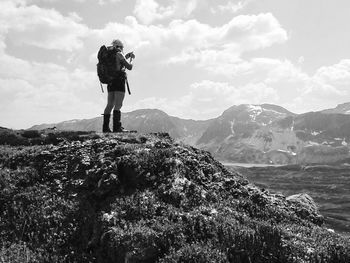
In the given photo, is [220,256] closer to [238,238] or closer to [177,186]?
[238,238]

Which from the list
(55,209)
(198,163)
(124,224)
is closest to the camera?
(124,224)

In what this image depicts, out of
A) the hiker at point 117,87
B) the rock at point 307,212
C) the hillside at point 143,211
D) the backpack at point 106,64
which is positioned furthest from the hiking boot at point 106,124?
the rock at point 307,212

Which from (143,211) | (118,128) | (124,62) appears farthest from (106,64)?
(143,211)

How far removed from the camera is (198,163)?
1151 cm

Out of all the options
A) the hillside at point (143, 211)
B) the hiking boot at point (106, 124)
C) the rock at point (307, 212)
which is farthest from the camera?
the hiking boot at point (106, 124)

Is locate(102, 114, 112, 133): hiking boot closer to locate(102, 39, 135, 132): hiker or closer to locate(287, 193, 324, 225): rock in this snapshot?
locate(102, 39, 135, 132): hiker

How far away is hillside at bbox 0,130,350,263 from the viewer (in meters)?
7.97

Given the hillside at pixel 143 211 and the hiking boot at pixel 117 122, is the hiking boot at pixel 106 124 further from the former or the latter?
the hillside at pixel 143 211

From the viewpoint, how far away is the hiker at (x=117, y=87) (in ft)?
49.3

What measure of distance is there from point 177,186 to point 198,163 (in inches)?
69.3

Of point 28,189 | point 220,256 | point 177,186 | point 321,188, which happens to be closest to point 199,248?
point 220,256

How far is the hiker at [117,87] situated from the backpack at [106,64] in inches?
4.6

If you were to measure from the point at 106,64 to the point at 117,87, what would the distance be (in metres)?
1.11

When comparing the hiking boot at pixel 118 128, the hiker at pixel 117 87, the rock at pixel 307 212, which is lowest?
the rock at pixel 307 212
